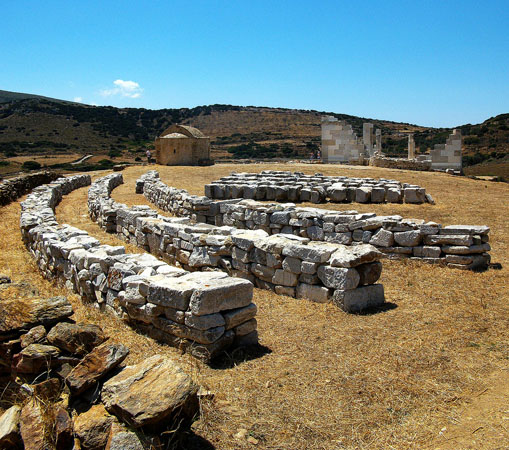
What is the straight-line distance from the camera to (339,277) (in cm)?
673

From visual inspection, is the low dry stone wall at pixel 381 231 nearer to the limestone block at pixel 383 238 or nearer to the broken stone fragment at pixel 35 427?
the limestone block at pixel 383 238

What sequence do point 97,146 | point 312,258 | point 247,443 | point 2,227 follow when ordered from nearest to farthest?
point 247,443 → point 312,258 → point 2,227 → point 97,146

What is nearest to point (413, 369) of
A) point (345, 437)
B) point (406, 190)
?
point (345, 437)

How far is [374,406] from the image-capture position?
4324mm

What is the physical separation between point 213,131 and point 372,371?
87942 mm

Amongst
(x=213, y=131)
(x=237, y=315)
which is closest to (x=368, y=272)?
(x=237, y=315)

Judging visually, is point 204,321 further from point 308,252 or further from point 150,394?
point 308,252

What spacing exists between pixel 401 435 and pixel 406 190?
481 inches

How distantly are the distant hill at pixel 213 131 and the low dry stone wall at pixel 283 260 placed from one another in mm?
38870

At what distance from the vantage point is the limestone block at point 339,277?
6.66 meters

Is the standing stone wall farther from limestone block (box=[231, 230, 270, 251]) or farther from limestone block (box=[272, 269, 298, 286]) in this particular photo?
limestone block (box=[272, 269, 298, 286])

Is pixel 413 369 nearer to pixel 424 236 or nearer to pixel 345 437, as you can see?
pixel 345 437

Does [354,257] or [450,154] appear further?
[450,154]

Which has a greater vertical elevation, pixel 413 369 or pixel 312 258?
pixel 312 258
